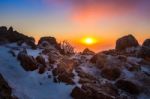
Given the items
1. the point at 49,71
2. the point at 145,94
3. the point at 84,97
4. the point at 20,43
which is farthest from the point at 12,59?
the point at 145,94

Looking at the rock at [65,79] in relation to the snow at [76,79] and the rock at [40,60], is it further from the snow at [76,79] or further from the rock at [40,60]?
the rock at [40,60]

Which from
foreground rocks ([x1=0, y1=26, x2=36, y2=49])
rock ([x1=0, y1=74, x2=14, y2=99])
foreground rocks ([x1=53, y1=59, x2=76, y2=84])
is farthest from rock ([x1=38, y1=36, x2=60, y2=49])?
rock ([x1=0, y1=74, x2=14, y2=99])

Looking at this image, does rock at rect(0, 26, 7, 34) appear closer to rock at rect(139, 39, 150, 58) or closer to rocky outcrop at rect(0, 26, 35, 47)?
rocky outcrop at rect(0, 26, 35, 47)

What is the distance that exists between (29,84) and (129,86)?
17.9 meters

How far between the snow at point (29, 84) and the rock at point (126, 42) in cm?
3801

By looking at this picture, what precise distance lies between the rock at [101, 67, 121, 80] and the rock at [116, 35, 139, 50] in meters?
26.7

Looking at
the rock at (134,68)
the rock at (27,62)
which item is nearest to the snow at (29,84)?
the rock at (27,62)

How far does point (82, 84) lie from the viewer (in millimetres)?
49031

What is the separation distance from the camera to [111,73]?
5650cm

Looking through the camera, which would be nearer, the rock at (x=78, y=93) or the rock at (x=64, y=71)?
the rock at (x=78, y=93)

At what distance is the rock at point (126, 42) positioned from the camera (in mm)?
82688

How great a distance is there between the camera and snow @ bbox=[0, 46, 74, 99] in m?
43.7

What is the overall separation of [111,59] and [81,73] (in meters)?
10.3

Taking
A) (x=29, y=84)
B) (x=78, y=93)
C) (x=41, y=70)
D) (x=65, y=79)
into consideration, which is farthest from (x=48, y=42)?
(x=78, y=93)
